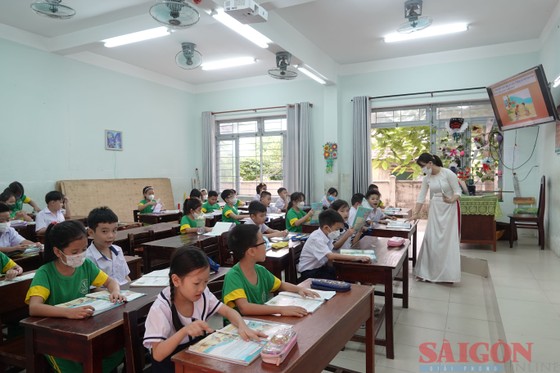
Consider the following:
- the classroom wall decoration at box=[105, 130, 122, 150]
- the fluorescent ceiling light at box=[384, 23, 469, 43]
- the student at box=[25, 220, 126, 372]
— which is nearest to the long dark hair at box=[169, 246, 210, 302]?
the student at box=[25, 220, 126, 372]

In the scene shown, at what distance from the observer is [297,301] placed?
177cm

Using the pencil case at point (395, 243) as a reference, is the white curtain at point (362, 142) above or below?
above

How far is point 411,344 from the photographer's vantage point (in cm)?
284

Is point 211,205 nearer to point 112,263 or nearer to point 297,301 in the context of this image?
point 112,263

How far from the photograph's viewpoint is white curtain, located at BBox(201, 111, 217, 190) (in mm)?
9172

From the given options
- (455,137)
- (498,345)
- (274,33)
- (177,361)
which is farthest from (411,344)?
(455,137)

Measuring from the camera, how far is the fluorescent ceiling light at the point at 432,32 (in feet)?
18.9

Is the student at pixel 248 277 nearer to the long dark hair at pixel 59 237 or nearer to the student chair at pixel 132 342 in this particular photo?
the student chair at pixel 132 342

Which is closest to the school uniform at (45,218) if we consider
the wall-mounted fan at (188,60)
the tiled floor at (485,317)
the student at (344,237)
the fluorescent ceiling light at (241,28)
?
the wall-mounted fan at (188,60)

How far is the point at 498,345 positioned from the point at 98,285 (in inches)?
109

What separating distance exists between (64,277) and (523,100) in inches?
236

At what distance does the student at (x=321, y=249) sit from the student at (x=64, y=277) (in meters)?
1.38

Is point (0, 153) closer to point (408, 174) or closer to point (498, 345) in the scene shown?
point (498, 345)

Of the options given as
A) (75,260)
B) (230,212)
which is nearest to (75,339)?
(75,260)
